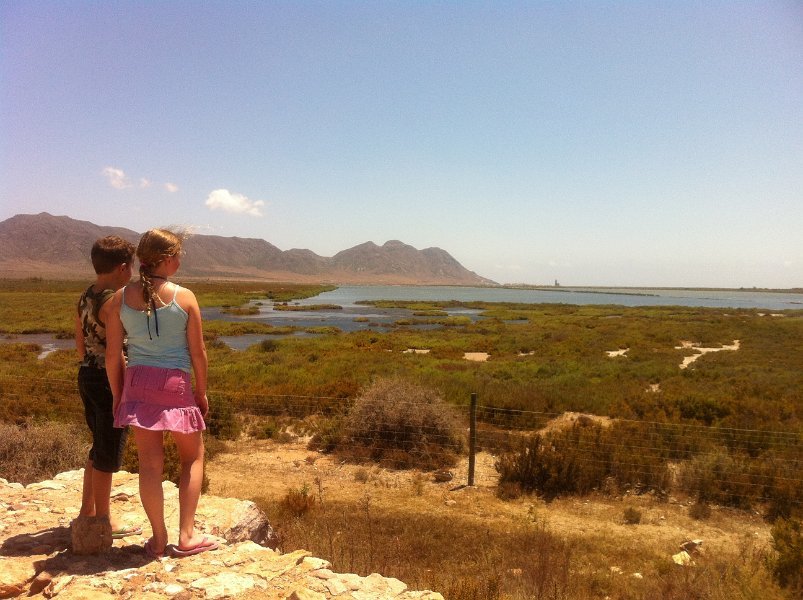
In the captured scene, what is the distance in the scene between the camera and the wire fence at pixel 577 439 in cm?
734

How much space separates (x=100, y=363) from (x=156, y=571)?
1.27 metres

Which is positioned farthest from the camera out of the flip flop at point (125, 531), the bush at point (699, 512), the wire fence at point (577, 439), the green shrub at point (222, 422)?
the green shrub at point (222, 422)

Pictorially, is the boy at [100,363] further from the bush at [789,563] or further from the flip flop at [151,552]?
the bush at [789,563]

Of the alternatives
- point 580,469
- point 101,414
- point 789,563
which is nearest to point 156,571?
point 101,414

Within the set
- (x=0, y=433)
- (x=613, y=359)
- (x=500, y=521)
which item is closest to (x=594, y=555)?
(x=500, y=521)

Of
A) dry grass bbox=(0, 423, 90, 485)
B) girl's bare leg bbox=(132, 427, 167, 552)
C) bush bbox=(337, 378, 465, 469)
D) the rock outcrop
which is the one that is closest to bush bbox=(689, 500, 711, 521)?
bush bbox=(337, 378, 465, 469)

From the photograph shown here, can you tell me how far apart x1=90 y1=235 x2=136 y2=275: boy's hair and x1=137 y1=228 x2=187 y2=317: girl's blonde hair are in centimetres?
29

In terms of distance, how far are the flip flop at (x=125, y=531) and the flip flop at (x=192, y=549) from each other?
440 mm

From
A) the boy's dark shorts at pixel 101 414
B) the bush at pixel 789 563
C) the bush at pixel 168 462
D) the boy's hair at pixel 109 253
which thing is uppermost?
the boy's hair at pixel 109 253

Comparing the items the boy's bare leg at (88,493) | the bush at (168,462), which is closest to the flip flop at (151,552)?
the boy's bare leg at (88,493)

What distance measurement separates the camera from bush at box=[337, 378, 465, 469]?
9.00 m

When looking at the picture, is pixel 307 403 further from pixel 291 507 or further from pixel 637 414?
pixel 637 414

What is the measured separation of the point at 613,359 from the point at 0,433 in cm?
2275

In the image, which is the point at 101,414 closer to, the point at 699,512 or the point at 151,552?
the point at 151,552
